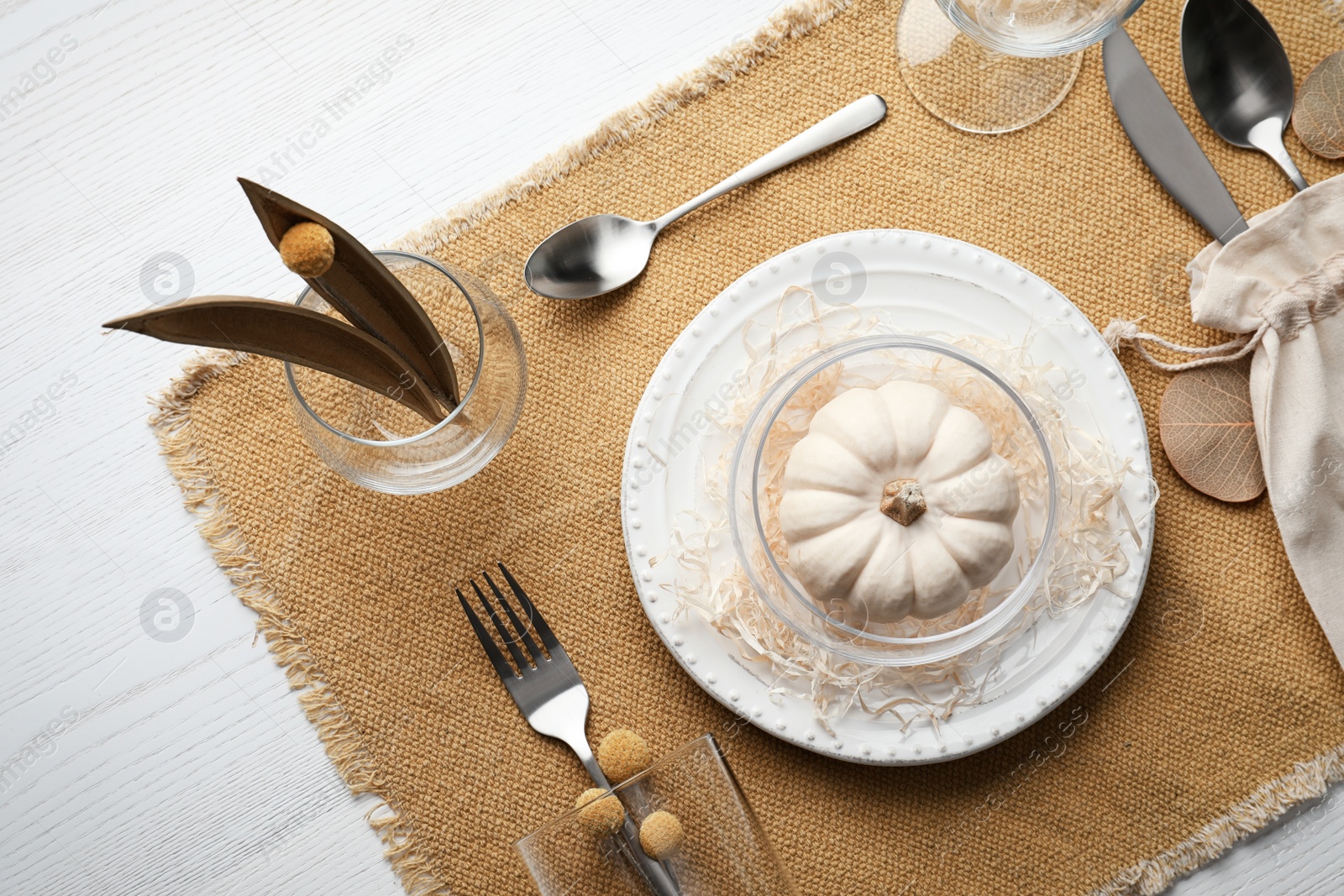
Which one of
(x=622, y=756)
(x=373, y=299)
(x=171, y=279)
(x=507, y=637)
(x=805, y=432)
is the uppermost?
(x=373, y=299)

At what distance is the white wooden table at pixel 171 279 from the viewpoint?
133 centimetres

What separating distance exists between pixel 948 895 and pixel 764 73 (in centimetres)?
119

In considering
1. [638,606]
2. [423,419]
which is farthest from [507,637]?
[423,419]

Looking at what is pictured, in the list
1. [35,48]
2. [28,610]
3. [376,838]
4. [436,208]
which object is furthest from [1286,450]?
[35,48]

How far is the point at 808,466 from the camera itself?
1057 mm

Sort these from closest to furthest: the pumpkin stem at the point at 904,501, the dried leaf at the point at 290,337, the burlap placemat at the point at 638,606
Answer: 1. the dried leaf at the point at 290,337
2. the pumpkin stem at the point at 904,501
3. the burlap placemat at the point at 638,606

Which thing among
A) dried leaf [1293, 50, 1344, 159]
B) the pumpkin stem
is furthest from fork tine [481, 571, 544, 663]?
dried leaf [1293, 50, 1344, 159]

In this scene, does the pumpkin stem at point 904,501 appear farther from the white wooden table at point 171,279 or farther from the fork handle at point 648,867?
the white wooden table at point 171,279

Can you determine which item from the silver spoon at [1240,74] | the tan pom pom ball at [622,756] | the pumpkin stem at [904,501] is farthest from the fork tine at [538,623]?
the silver spoon at [1240,74]

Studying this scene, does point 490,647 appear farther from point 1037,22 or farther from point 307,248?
point 1037,22

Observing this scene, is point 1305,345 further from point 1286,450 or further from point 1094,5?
point 1094,5

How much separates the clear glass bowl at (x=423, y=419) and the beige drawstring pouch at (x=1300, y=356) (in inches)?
37.4

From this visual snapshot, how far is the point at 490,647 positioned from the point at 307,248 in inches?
23.2

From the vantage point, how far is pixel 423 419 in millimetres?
1184
